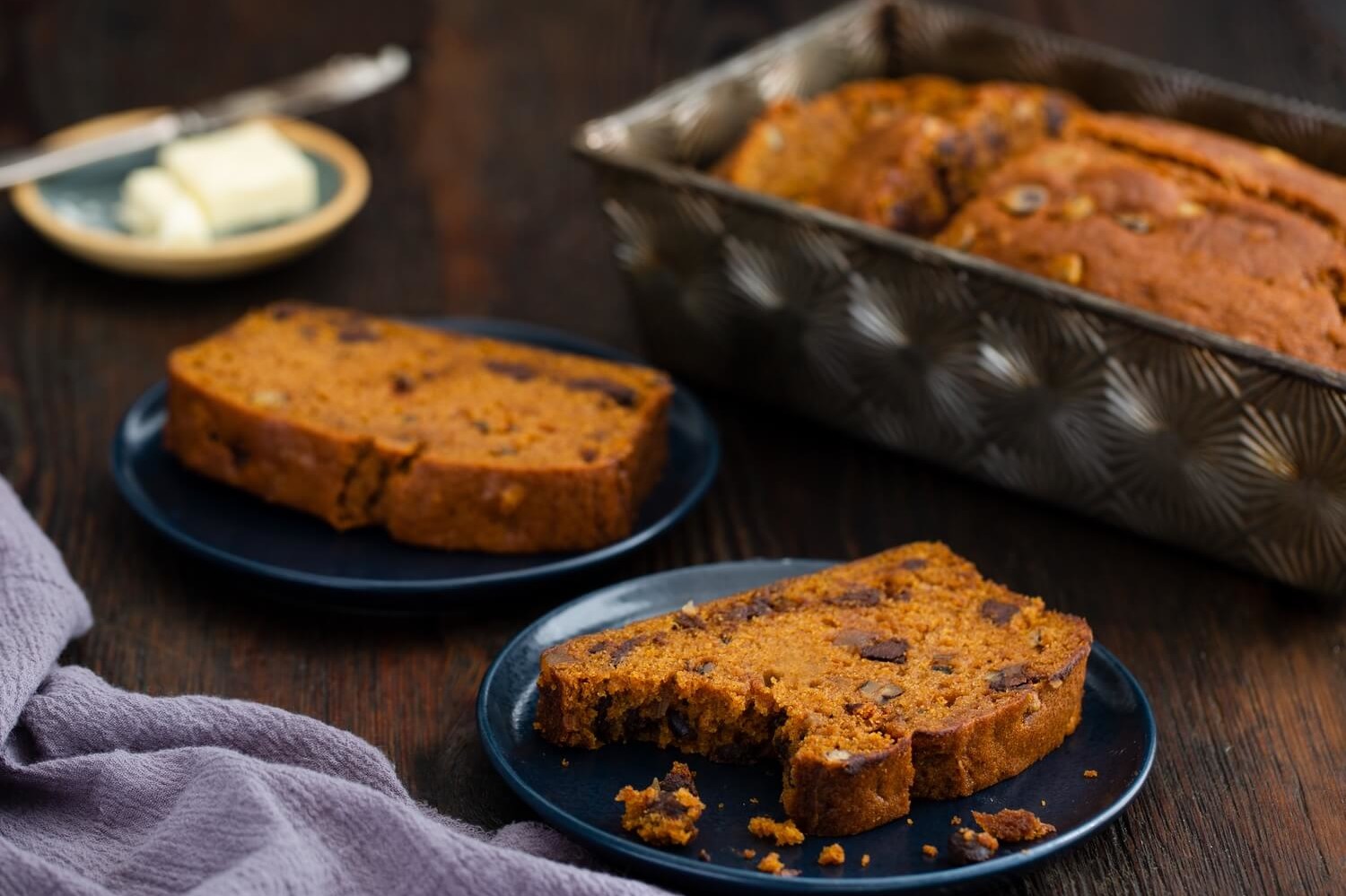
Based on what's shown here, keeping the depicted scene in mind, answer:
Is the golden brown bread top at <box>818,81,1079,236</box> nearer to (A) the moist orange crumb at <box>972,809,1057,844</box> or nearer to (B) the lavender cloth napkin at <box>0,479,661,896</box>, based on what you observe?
(A) the moist orange crumb at <box>972,809,1057,844</box>

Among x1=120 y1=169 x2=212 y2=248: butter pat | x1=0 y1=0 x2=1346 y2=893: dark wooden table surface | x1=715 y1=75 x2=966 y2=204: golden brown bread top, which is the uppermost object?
x1=120 y1=169 x2=212 y2=248: butter pat

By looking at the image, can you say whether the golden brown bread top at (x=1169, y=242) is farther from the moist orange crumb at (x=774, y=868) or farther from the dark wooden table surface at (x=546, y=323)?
the moist orange crumb at (x=774, y=868)

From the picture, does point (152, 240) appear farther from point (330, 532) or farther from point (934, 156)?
point (934, 156)

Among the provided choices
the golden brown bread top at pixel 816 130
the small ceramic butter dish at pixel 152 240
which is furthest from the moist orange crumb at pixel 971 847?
the small ceramic butter dish at pixel 152 240

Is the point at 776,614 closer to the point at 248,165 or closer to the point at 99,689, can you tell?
the point at 99,689

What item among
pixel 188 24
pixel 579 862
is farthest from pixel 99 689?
pixel 188 24

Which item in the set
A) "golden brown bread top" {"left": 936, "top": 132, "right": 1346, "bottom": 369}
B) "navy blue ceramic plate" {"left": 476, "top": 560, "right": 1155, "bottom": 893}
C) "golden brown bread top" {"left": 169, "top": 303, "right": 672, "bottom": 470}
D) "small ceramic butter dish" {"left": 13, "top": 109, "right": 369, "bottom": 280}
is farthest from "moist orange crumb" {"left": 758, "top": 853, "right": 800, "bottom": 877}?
"small ceramic butter dish" {"left": 13, "top": 109, "right": 369, "bottom": 280}
